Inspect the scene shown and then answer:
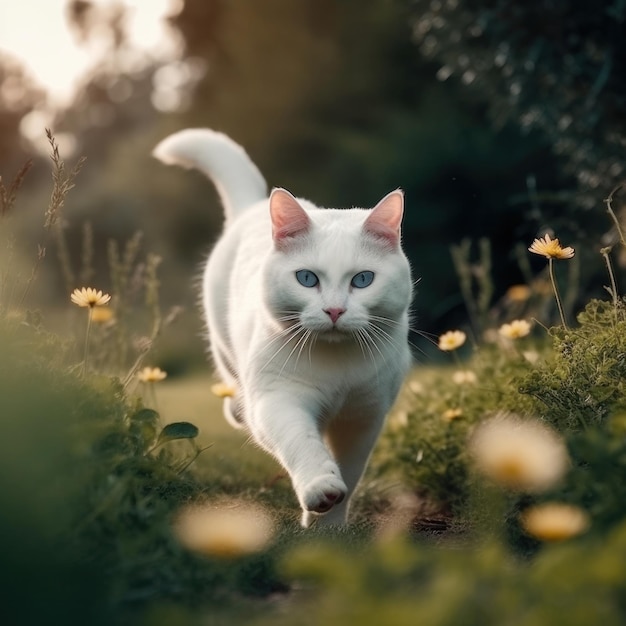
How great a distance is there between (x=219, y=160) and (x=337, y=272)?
62.5 inches

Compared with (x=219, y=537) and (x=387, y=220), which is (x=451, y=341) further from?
(x=219, y=537)

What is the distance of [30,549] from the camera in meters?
1.70

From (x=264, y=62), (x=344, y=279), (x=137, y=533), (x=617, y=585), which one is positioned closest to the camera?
(x=617, y=585)

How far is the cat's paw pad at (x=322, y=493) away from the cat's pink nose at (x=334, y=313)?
49 cm

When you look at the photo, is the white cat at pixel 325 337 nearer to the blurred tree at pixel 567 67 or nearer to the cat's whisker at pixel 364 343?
the cat's whisker at pixel 364 343

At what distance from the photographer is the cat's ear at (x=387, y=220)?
120 inches

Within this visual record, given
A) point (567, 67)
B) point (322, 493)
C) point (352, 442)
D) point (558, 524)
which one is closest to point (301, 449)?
point (322, 493)

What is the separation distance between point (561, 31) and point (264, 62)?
5830mm

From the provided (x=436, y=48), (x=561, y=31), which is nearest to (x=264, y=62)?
(x=436, y=48)

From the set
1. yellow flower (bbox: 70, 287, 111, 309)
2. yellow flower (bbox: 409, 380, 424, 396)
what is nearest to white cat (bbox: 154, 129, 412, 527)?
yellow flower (bbox: 70, 287, 111, 309)

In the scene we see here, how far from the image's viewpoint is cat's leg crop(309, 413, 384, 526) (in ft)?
10.7

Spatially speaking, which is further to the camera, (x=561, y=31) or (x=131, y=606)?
(x=561, y=31)

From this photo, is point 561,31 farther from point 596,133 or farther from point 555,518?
point 555,518

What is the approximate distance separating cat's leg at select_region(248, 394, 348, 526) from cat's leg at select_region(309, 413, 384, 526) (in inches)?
8.8
